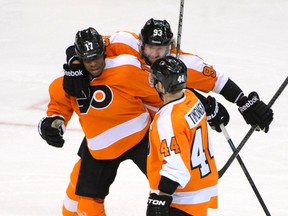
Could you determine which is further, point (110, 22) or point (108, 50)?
point (110, 22)

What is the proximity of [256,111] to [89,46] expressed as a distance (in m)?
0.95

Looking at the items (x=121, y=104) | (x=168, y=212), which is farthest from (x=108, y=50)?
(x=168, y=212)

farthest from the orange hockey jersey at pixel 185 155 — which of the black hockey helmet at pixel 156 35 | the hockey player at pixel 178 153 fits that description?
the black hockey helmet at pixel 156 35

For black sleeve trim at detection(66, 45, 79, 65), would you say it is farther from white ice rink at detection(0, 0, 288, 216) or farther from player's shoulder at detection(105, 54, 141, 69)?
white ice rink at detection(0, 0, 288, 216)

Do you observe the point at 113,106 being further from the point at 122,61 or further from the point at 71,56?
the point at 71,56

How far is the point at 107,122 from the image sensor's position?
3.61 meters

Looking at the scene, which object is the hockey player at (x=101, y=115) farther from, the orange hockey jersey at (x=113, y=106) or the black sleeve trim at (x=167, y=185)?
the black sleeve trim at (x=167, y=185)

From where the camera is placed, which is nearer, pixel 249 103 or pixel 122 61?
pixel 122 61

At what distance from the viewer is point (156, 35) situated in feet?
11.1

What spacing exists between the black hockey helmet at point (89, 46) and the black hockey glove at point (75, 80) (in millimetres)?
63

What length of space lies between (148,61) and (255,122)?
2.30ft

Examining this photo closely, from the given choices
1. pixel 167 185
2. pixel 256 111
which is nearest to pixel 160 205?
pixel 167 185

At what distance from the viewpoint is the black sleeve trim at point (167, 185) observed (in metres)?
2.76

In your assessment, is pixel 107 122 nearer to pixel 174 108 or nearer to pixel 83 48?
pixel 83 48
